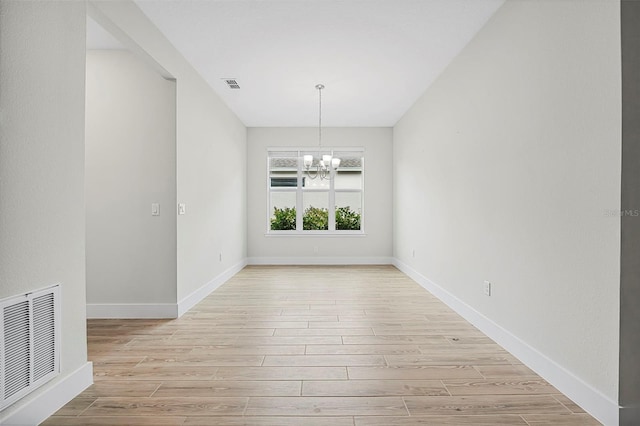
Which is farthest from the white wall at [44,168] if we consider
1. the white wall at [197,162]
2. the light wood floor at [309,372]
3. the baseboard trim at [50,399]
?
the white wall at [197,162]

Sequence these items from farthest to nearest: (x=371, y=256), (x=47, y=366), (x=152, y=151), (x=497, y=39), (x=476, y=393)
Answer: (x=371, y=256) → (x=152, y=151) → (x=497, y=39) → (x=476, y=393) → (x=47, y=366)

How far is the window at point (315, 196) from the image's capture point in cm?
752

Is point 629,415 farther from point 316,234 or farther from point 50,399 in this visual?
point 316,234

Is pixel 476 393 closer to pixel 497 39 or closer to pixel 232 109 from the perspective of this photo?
pixel 497 39

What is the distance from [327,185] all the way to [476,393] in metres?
5.70

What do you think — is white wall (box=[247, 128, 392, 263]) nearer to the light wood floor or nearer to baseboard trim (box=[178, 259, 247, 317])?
baseboard trim (box=[178, 259, 247, 317])

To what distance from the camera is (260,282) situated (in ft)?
18.1

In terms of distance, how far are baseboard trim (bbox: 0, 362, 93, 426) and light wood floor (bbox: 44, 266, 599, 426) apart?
5 centimetres

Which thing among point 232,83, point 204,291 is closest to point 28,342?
point 204,291

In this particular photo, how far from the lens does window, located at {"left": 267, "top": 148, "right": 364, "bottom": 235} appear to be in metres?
7.52

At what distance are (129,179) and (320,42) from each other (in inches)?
89.9

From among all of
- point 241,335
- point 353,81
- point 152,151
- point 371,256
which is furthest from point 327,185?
point 241,335

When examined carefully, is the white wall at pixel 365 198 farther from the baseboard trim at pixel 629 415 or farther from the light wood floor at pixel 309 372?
the baseboard trim at pixel 629 415

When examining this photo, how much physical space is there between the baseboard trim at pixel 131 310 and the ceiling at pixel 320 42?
8.38ft
